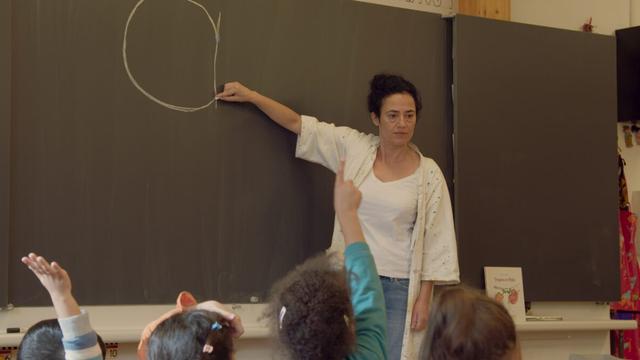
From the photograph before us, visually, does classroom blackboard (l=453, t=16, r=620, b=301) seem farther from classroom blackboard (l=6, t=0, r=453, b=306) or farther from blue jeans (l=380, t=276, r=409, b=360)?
blue jeans (l=380, t=276, r=409, b=360)

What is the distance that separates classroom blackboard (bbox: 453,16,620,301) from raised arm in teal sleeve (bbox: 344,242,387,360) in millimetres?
1994

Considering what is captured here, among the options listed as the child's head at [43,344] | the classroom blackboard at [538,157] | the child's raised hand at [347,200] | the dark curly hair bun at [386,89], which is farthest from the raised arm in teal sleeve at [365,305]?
the classroom blackboard at [538,157]

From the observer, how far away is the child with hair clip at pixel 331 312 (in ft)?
5.16

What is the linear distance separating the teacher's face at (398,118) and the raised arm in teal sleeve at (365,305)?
55.9 inches

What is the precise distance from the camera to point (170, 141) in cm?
323

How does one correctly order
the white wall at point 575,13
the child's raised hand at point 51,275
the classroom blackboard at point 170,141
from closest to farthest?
1. the child's raised hand at point 51,275
2. the classroom blackboard at point 170,141
3. the white wall at point 575,13

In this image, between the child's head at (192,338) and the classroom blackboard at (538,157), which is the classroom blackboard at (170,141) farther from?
the child's head at (192,338)

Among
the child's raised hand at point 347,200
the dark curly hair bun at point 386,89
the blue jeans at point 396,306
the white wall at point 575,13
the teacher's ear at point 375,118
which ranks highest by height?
the white wall at point 575,13

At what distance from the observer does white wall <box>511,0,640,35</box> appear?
A: 4.73 metres

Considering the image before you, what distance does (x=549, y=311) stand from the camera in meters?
4.00

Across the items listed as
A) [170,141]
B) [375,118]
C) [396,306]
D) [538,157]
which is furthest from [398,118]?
[538,157]

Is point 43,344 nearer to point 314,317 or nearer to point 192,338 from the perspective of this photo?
point 192,338

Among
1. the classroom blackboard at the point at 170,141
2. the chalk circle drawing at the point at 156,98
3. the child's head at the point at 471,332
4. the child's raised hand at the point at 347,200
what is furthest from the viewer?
the chalk circle drawing at the point at 156,98

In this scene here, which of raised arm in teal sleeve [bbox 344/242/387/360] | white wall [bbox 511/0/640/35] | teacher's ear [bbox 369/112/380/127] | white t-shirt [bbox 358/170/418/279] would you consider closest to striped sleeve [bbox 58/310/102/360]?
raised arm in teal sleeve [bbox 344/242/387/360]
